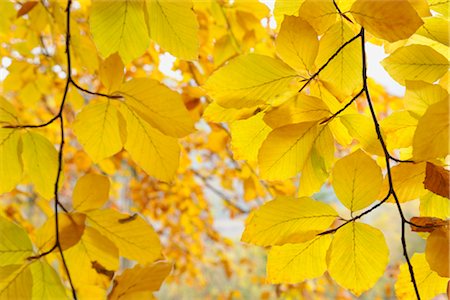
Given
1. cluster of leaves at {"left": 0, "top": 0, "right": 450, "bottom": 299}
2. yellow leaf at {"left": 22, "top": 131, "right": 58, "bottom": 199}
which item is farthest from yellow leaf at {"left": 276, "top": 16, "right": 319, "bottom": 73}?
yellow leaf at {"left": 22, "top": 131, "right": 58, "bottom": 199}

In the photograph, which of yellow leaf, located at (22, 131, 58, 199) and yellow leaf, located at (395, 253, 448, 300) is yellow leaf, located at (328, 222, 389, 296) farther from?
yellow leaf, located at (22, 131, 58, 199)

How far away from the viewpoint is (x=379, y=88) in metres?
1.66

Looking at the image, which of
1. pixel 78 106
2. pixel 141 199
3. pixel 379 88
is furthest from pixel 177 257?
pixel 78 106

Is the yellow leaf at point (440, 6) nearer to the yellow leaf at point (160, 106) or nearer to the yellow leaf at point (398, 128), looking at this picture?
the yellow leaf at point (398, 128)

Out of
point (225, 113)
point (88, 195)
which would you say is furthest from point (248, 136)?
point (88, 195)

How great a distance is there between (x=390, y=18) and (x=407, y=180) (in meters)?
0.12

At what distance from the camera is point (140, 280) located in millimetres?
342

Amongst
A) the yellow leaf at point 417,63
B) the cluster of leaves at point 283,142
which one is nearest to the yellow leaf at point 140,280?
the cluster of leaves at point 283,142

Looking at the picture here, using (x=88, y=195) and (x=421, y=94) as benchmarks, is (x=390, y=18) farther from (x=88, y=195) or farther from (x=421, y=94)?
(x=88, y=195)

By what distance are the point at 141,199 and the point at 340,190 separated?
211 centimetres

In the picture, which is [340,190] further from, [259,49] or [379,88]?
[379,88]

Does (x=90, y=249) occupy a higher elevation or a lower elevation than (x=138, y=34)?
lower

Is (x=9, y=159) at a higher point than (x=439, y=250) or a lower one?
higher

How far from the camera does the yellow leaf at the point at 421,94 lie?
30 cm
